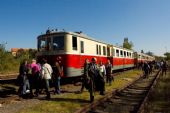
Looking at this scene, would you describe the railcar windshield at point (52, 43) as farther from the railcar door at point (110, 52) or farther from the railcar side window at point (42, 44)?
the railcar door at point (110, 52)

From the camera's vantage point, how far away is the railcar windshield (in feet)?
60.5

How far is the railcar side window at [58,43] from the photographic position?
723 inches

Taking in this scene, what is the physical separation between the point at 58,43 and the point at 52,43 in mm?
439

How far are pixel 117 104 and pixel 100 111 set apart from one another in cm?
213

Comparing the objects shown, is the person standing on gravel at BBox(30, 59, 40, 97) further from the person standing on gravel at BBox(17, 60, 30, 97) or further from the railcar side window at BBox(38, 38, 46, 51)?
the railcar side window at BBox(38, 38, 46, 51)

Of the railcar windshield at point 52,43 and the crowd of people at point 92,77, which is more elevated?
the railcar windshield at point 52,43

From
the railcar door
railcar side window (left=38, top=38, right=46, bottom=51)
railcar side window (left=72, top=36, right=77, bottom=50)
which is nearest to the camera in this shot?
railcar side window (left=72, top=36, right=77, bottom=50)

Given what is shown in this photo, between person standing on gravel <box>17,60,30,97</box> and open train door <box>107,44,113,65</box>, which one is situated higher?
open train door <box>107,44,113,65</box>

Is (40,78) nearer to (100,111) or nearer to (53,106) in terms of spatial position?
(53,106)

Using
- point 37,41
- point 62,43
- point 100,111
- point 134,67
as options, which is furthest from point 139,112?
point 134,67

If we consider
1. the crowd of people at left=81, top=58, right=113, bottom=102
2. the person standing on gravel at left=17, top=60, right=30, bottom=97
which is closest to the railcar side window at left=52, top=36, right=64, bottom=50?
the person standing on gravel at left=17, top=60, right=30, bottom=97

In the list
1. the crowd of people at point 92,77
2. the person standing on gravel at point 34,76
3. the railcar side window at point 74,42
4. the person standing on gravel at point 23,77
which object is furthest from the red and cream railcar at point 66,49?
the crowd of people at point 92,77

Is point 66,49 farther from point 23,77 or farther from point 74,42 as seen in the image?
point 23,77

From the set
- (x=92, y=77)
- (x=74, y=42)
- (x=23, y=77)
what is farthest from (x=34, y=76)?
(x=74, y=42)
